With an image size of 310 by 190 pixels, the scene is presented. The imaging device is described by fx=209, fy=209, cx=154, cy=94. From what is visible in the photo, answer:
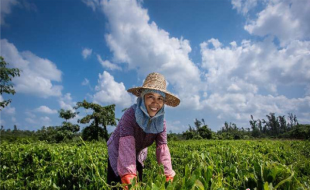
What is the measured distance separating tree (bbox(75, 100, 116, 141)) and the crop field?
19.1 metres

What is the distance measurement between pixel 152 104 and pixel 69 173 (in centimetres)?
296

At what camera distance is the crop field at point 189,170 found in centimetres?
101

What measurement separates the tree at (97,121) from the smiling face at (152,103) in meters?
24.3

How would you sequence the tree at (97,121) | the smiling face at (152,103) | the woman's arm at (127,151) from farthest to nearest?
1. the tree at (97,121)
2. the smiling face at (152,103)
3. the woman's arm at (127,151)

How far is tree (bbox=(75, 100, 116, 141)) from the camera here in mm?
25375

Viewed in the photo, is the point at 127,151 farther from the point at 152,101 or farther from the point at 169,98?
the point at 169,98

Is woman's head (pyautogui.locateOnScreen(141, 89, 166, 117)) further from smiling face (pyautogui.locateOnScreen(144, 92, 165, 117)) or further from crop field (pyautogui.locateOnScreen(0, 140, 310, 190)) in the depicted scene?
crop field (pyautogui.locateOnScreen(0, 140, 310, 190))

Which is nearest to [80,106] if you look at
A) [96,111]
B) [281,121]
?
[96,111]

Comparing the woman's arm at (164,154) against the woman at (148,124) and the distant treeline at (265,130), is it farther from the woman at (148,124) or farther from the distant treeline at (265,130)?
the distant treeline at (265,130)

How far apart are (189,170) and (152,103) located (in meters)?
1.11

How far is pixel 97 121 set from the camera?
2569cm

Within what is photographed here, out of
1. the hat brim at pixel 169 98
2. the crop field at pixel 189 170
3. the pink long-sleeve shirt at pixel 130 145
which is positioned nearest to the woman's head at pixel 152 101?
the pink long-sleeve shirt at pixel 130 145

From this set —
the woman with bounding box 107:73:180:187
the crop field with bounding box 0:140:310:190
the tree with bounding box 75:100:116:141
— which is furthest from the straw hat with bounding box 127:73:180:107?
the tree with bounding box 75:100:116:141

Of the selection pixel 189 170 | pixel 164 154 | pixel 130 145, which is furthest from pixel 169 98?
pixel 189 170
